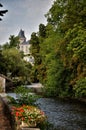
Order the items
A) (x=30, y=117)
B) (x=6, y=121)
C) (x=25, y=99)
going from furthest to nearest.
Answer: (x=25, y=99) → (x=6, y=121) → (x=30, y=117)

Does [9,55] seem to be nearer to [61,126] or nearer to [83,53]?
[83,53]

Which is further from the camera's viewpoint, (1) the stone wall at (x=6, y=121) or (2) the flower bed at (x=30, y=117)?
(1) the stone wall at (x=6, y=121)

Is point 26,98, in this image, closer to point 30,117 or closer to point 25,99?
point 25,99

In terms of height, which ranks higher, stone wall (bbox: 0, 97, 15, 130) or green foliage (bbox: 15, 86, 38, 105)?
green foliage (bbox: 15, 86, 38, 105)

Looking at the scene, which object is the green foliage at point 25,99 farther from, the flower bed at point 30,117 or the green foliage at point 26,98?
the flower bed at point 30,117

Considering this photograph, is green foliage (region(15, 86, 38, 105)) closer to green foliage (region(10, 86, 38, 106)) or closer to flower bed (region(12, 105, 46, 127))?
green foliage (region(10, 86, 38, 106))

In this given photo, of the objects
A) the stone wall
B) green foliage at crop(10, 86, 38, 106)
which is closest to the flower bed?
the stone wall

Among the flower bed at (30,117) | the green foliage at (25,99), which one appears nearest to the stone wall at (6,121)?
the green foliage at (25,99)

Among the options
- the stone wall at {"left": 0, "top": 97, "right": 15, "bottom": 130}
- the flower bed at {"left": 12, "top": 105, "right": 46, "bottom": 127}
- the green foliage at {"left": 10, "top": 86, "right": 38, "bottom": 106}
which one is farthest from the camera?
the green foliage at {"left": 10, "top": 86, "right": 38, "bottom": 106}

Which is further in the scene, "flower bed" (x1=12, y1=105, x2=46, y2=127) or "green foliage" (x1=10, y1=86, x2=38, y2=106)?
"green foliage" (x1=10, y1=86, x2=38, y2=106)

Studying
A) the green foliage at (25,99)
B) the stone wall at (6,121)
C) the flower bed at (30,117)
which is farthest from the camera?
the green foliage at (25,99)

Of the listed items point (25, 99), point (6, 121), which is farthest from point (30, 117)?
point (25, 99)

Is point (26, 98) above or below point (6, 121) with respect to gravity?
above

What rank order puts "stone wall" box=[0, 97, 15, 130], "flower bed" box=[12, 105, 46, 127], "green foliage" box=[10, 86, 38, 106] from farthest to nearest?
"green foliage" box=[10, 86, 38, 106] < "stone wall" box=[0, 97, 15, 130] < "flower bed" box=[12, 105, 46, 127]
